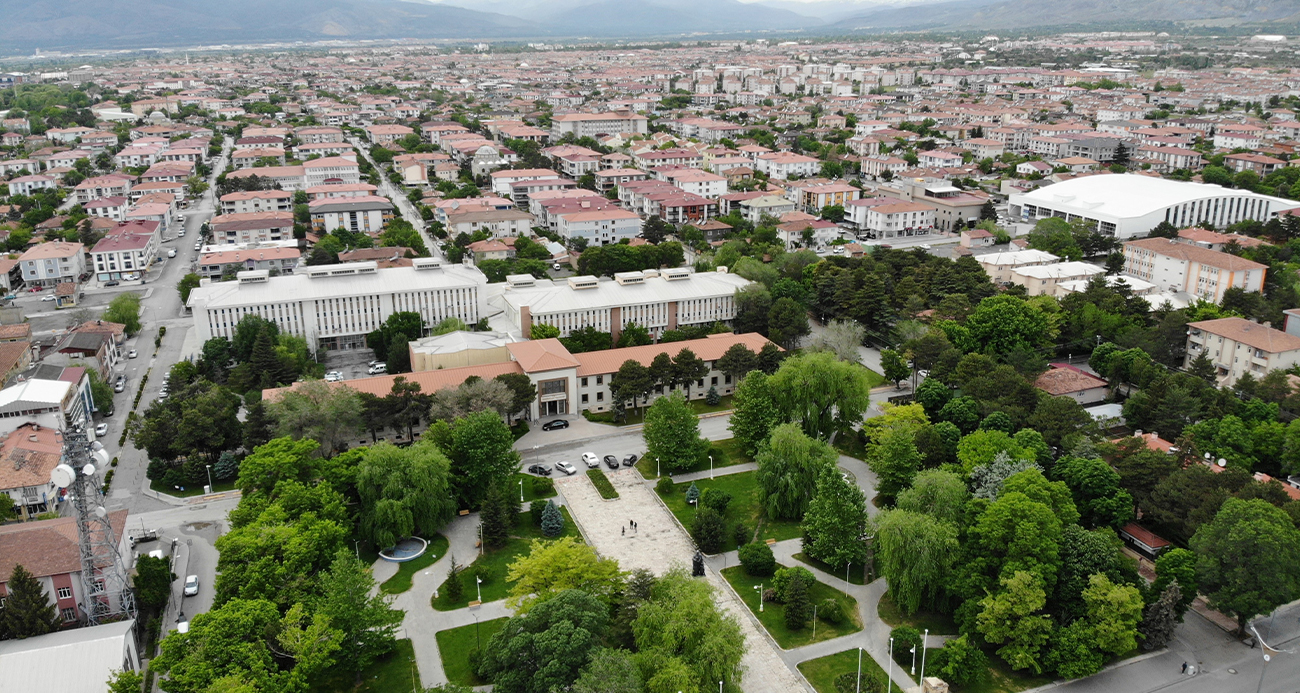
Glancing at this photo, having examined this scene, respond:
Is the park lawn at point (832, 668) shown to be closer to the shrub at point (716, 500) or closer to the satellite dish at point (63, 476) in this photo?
the shrub at point (716, 500)

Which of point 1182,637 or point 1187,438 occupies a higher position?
point 1187,438

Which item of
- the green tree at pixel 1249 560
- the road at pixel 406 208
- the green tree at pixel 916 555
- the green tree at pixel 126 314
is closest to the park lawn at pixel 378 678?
the green tree at pixel 916 555

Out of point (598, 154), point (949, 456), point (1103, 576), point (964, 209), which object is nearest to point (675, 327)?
point (949, 456)

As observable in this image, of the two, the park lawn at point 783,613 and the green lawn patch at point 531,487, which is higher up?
the green lawn patch at point 531,487

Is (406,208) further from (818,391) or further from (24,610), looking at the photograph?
(24,610)

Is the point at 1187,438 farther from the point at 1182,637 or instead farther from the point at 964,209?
the point at 964,209
